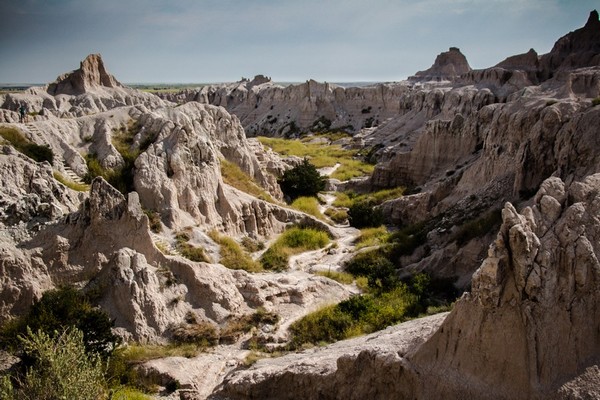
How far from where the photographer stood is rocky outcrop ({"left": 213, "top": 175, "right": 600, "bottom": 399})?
8812mm

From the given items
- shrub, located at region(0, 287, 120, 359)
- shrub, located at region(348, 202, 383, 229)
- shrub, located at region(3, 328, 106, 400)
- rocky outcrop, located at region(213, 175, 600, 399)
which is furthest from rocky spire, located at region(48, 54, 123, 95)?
rocky outcrop, located at region(213, 175, 600, 399)

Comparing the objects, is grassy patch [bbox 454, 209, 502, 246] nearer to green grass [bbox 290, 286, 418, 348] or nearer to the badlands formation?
the badlands formation

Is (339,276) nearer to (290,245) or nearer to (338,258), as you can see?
(338,258)

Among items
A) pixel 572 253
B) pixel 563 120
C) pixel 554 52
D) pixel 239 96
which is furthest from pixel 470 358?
pixel 239 96

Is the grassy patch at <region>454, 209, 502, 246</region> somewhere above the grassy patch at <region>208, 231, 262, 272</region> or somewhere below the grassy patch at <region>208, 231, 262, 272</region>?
above

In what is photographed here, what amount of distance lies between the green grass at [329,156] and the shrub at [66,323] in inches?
1235

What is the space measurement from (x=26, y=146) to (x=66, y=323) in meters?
10.8

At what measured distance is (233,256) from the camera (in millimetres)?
20656

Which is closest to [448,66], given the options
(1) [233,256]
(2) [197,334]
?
(1) [233,256]

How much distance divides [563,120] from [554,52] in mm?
41028

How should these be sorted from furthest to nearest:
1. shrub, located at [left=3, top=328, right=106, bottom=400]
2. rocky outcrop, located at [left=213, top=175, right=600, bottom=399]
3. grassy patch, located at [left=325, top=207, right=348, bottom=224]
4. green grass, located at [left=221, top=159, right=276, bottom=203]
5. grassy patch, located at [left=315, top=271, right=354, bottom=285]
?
grassy patch, located at [left=325, top=207, right=348, bottom=224], green grass, located at [left=221, top=159, right=276, bottom=203], grassy patch, located at [left=315, top=271, right=354, bottom=285], rocky outcrop, located at [left=213, top=175, right=600, bottom=399], shrub, located at [left=3, top=328, right=106, bottom=400]

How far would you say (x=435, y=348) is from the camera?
32.8ft

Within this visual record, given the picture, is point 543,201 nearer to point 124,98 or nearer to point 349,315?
point 349,315

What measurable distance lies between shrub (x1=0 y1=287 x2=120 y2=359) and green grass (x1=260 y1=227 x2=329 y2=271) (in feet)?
30.4
